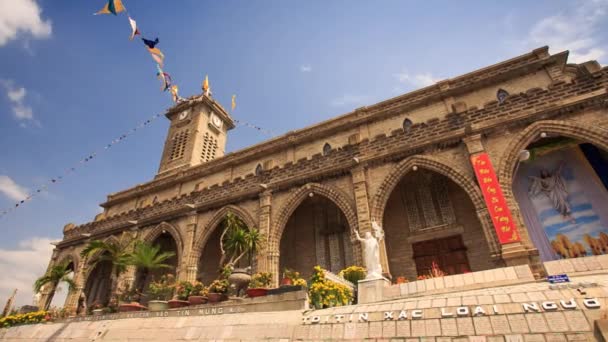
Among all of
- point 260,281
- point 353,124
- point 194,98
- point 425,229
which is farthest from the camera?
point 194,98

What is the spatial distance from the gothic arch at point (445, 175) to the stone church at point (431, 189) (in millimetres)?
43

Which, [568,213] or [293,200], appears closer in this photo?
[568,213]

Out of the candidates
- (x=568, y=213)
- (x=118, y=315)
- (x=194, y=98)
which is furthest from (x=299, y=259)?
(x=194, y=98)

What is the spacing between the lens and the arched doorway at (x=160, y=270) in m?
20.0

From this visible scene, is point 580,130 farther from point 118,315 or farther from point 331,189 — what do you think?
point 118,315

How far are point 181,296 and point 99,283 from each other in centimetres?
1444

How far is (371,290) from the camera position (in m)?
9.16

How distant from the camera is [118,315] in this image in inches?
500

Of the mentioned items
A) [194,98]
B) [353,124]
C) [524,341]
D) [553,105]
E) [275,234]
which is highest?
[194,98]

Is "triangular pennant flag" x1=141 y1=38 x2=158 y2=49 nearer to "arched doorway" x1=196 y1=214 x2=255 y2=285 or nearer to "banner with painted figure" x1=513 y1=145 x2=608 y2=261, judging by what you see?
"arched doorway" x1=196 y1=214 x2=255 y2=285

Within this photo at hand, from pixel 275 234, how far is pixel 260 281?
4529 millimetres

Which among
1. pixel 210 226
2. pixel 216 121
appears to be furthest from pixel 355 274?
pixel 216 121

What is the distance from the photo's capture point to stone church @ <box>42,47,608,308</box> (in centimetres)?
1151

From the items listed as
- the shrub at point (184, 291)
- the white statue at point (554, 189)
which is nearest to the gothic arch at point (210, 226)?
the shrub at point (184, 291)
